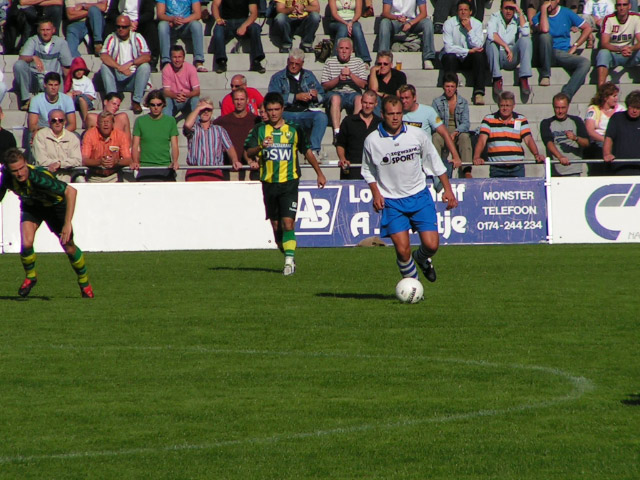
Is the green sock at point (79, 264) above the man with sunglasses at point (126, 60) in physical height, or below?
below

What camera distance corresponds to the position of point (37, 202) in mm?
11648

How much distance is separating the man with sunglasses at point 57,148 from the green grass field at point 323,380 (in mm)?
5911

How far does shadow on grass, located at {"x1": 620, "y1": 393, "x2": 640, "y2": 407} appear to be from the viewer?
6442mm

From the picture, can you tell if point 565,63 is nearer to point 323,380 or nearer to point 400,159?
point 400,159

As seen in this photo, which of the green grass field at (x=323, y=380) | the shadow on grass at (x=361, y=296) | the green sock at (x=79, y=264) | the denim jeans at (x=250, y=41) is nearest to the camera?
the green grass field at (x=323, y=380)

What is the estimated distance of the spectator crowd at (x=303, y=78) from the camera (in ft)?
64.0

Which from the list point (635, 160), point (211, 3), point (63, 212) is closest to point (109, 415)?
point (63, 212)

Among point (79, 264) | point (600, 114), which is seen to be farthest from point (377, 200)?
point (600, 114)

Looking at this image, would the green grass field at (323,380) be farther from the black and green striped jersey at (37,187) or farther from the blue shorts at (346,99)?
the blue shorts at (346,99)

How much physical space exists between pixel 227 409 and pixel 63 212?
589 centimetres

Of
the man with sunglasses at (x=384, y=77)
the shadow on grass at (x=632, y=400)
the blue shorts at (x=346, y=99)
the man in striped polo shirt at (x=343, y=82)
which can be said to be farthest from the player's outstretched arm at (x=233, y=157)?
the shadow on grass at (x=632, y=400)

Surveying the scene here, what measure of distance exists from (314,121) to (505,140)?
11.0ft

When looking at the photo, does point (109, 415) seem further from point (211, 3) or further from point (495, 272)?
point (211, 3)

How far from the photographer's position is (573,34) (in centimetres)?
2436
